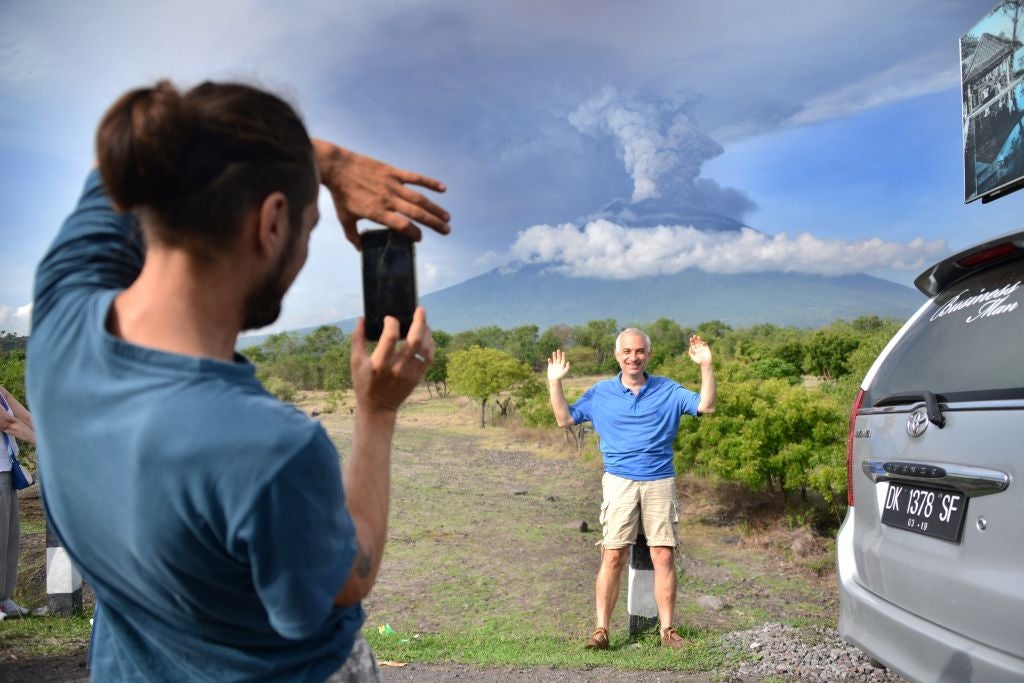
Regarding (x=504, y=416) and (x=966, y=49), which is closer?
(x=966, y=49)

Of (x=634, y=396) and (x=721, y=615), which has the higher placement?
(x=634, y=396)

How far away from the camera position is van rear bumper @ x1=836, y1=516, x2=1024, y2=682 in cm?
219

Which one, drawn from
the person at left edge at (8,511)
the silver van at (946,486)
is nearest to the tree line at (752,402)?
the person at left edge at (8,511)

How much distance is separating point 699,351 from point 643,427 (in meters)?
0.62

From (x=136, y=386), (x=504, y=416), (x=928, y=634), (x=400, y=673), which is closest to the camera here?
(x=136, y=386)

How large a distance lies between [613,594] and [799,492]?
19.1 feet

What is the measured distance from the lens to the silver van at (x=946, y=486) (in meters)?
2.21

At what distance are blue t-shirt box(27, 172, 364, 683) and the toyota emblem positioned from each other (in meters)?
2.12

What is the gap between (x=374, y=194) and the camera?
1423 mm

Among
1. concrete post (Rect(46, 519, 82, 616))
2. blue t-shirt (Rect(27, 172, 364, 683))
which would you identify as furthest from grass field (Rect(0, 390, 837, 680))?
blue t-shirt (Rect(27, 172, 364, 683))

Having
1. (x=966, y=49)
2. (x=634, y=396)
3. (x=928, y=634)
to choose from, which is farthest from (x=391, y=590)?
(x=966, y=49)

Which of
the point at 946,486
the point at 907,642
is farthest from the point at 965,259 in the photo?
the point at 907,642

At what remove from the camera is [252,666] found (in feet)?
3.69

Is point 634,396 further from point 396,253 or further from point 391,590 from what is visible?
point 396,253
